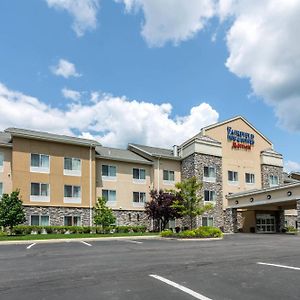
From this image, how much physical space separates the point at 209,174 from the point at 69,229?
56.1ft

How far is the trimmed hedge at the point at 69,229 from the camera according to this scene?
108 feet

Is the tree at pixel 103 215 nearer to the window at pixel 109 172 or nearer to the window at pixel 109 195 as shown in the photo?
the window at pixel 109 195

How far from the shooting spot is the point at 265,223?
46.8 m

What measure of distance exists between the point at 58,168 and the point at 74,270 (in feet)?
88.5

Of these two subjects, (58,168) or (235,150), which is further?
(235,150)

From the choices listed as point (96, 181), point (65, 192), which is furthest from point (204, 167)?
point (65, 192)

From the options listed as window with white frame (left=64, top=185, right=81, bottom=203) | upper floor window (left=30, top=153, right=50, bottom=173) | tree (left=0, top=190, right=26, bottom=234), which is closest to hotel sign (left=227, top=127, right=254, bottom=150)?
window with white frame (left=64, top=185, right=81, bottom=203)

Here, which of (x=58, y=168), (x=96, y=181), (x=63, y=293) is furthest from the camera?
(x=96, y=181)

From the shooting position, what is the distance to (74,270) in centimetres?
1081

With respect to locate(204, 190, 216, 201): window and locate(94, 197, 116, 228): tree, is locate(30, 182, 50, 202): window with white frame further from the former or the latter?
locate(204, 190, 216, 201): window

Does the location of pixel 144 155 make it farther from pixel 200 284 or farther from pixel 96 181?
pixel 200 284

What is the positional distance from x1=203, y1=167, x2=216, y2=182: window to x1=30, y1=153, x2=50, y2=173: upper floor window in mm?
17524

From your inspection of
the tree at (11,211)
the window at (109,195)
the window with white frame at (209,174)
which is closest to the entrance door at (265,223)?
the window with white frame at (209,174)

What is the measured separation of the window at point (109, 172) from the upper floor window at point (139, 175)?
2401 mm
